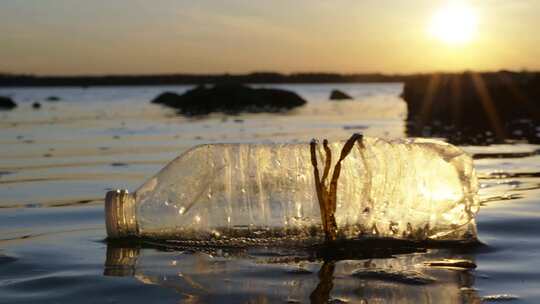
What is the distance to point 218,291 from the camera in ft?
8.18

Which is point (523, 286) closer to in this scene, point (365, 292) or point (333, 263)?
point (365, 292)

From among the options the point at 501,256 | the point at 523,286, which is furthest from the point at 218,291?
the point at 501,256

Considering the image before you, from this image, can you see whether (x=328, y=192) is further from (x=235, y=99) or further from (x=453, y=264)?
(x=235, y=99)

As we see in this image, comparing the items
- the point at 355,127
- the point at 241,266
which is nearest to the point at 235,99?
the point at 355,127

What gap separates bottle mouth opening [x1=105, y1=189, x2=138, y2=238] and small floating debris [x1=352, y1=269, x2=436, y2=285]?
1.10m

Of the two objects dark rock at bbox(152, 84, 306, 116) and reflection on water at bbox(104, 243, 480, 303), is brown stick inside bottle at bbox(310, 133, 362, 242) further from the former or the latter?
dark rock at bbox(152, 84, 306, 116)

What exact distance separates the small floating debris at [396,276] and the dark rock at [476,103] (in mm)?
8661

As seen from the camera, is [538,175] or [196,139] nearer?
[538,175]

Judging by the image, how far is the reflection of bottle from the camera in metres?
3.44

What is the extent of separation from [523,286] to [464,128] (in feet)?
31.6

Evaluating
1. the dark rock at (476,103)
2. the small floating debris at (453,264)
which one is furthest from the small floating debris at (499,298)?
the dark rock at (476,103)

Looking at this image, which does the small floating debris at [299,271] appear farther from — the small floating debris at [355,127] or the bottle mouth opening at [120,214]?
the small floating debris at [355,127]

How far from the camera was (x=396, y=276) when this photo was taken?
2682mm

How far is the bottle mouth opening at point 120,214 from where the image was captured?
3.24 m
